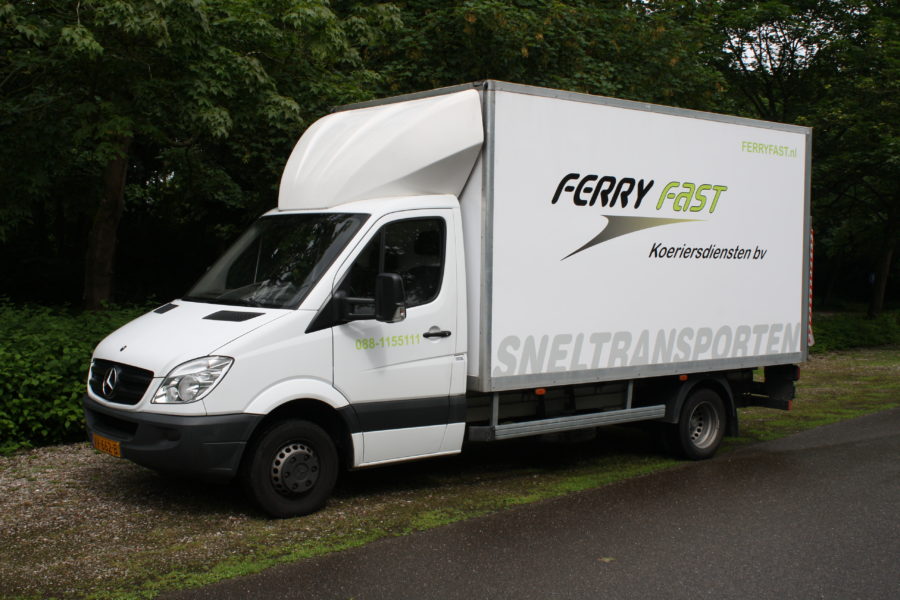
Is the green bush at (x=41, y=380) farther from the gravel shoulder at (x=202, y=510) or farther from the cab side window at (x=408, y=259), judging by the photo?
the cab side window at (x=408, y=259)

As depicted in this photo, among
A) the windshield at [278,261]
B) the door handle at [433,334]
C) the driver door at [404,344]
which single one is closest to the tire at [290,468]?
the driver door at [404,344]

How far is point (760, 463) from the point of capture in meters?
8.96

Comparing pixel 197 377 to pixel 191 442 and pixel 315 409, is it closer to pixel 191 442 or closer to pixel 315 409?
pixel 191 442

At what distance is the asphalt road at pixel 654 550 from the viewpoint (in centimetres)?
534

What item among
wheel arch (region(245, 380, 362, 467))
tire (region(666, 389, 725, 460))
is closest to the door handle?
wheel arch (region(245, 380, 362, 467))

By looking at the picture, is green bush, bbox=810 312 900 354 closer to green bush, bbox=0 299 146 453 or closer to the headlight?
green bush, bbox=0 299 146 453

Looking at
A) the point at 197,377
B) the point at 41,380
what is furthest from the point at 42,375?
the point at 197,377

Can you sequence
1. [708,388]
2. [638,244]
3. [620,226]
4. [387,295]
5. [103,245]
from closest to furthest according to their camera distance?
1. [387,295]
2. [620,226]
3. [638,244]
4. [708,388]
5. [103,245]

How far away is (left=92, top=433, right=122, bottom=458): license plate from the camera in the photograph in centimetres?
655

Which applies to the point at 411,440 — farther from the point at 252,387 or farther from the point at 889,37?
the point at 889,37

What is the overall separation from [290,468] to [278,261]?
156 centimetres

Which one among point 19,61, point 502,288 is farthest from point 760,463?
point 19,61

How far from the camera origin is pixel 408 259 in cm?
716

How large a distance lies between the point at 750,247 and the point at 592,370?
2.38m
